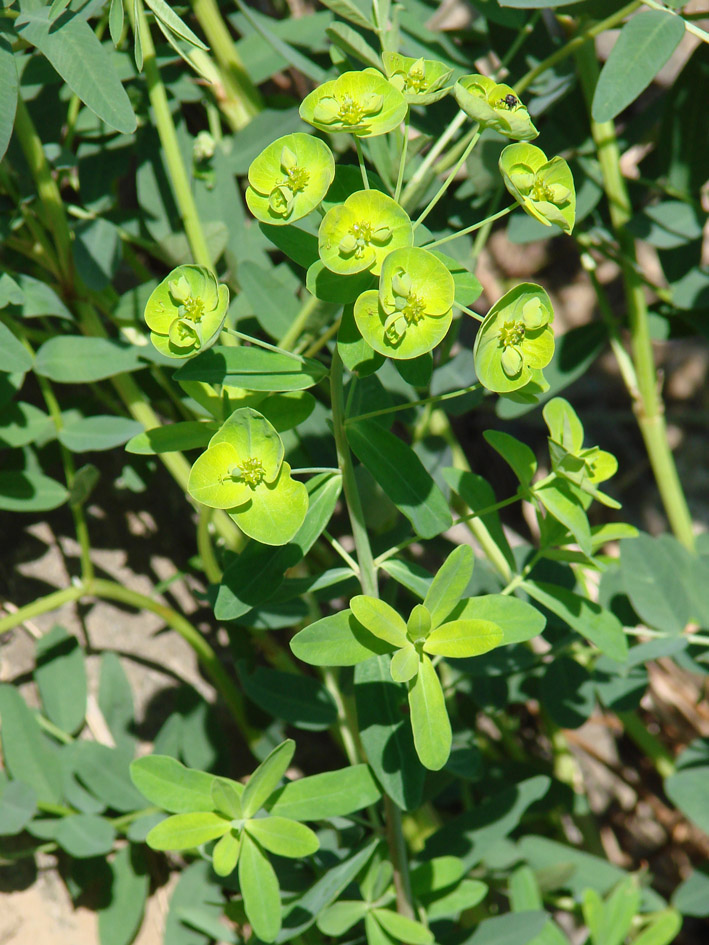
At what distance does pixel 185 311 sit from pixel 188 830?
0.52 m

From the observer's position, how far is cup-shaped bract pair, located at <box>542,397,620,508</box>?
779 millimetres

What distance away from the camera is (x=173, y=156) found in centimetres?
100

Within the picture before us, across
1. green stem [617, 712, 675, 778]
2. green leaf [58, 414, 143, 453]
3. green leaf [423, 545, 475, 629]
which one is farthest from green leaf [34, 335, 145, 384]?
green stem [617, 712, 675, 778]

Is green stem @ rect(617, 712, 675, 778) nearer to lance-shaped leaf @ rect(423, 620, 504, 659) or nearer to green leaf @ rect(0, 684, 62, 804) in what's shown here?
lance-shaped leaf @ rect(423, 620, 504, 659)

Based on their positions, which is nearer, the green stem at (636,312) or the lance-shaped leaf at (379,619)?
the lance-shaped leaf at (379,619)

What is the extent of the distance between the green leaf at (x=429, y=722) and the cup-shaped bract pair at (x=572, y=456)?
229mm

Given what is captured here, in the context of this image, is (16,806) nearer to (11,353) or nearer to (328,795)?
(328,795)

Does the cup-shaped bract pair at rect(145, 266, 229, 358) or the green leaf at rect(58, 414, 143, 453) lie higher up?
the cup-shaped bract pair at rect(145, 266, 229, 358)

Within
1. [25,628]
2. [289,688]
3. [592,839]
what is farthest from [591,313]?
[25,628]

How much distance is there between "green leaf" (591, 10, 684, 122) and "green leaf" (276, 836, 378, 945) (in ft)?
2.76

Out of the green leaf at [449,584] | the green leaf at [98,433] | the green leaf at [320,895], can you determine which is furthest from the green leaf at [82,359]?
the green leaf at [320,895]

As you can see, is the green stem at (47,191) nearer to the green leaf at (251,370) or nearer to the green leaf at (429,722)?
the green leaf at (251,370)

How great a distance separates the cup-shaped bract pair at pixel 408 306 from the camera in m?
0.60

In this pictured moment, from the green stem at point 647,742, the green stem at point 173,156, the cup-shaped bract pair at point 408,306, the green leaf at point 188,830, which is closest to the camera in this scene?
the cup-shaped bract pair at point 408,306
